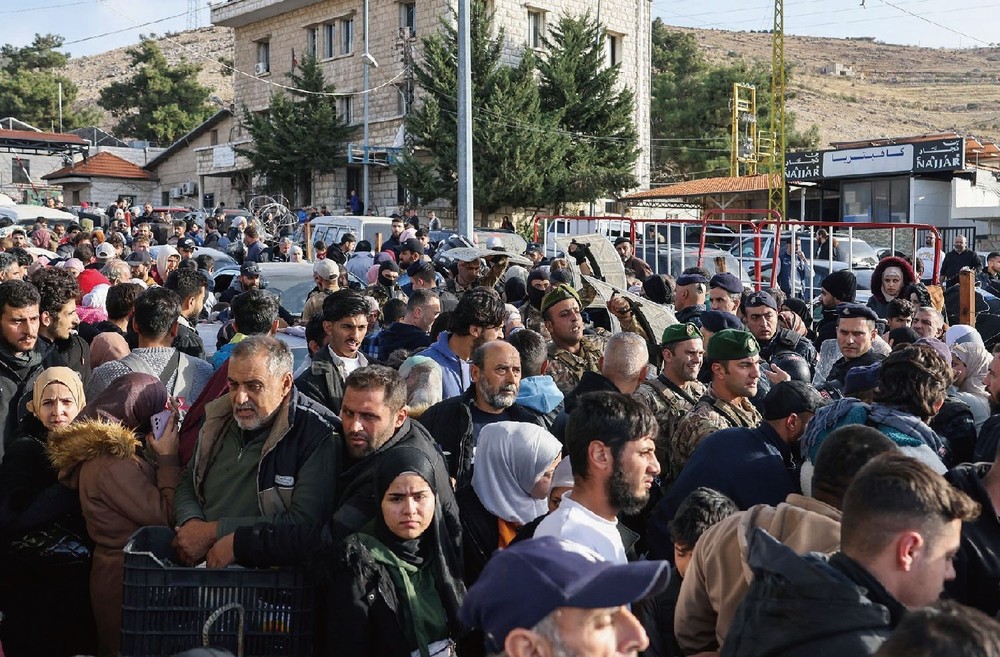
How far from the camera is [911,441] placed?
424cm

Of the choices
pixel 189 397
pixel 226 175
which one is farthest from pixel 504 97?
pixel 189 397

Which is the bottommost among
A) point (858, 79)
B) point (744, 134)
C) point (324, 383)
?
point (324, 383)

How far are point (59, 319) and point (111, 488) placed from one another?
102 inches

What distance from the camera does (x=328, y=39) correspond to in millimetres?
45188

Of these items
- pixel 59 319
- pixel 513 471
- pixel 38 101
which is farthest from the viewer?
pixel 38 101

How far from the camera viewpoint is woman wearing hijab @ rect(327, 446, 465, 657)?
377 centimetres

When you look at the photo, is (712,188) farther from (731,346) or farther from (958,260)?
(731,346)

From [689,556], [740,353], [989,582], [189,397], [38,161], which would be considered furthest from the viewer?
[38,161]

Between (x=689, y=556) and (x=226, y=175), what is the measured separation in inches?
1922

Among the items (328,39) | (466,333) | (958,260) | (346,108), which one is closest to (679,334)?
(466,333)

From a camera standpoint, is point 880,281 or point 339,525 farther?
point 880,281

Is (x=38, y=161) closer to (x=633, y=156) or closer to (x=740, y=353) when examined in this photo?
(x=633, y=156)

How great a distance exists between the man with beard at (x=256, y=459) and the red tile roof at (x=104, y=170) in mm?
51498

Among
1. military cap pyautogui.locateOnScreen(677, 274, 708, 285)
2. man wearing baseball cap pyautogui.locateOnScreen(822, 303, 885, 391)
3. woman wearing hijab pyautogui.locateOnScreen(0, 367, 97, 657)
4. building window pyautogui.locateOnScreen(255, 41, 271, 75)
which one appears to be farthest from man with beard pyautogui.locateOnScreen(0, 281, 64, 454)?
building window pyautogui.locateOnScreen(255, 41, 271, 75)
